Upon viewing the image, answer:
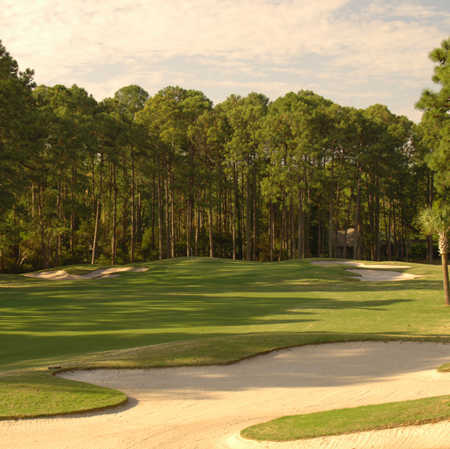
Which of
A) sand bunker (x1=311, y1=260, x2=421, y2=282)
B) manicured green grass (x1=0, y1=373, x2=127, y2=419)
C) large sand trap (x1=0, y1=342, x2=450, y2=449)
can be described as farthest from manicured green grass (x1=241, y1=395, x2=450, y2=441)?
sand bunker (x1=311, y1=260, x2=421, y2=282)

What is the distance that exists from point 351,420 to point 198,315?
1540cm

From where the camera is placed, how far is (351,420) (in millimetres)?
8641

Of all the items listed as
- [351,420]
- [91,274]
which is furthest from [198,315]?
[91,274]

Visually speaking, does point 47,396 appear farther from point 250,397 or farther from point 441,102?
point 441,102

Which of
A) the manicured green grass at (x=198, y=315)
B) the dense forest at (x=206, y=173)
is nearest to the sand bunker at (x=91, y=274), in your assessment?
the manicured green grass at (x=198, y=315)

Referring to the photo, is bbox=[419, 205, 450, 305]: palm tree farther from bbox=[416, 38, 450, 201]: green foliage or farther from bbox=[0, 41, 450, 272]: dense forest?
bbox=[0, 41, 450, 272]: dense forest

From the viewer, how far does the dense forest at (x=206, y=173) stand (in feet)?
187

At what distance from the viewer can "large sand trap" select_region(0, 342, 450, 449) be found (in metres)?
8.27

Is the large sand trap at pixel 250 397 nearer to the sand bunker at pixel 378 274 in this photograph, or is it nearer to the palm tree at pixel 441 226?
the palm tree at pixel 441 226

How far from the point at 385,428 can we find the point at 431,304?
60.8ft

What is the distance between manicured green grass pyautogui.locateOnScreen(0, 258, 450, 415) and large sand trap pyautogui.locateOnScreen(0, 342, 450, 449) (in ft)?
2.13

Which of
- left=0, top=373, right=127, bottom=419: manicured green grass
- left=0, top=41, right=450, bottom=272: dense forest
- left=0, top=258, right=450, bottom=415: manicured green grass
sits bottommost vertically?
left=0, top=258, right=450, bottom=415: manicured green grass

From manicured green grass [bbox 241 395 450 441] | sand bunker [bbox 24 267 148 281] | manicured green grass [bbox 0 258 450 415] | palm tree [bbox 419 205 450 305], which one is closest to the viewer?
manicured green grass [bbox 241 395 450 441]

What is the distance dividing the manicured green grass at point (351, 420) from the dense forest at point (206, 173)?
42.6 metres
